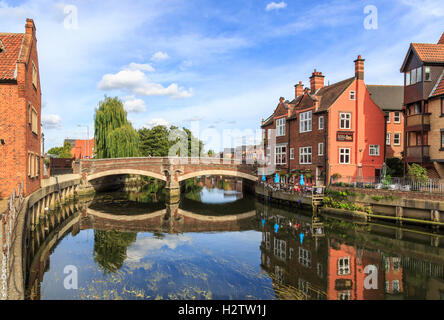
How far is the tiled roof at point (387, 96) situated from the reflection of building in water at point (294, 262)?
19.8 meters

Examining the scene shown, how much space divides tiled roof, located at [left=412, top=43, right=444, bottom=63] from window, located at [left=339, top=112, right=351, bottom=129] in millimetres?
6907

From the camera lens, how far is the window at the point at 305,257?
13910 millimetres

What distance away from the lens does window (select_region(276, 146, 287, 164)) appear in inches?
1352

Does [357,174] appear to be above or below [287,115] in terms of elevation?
below

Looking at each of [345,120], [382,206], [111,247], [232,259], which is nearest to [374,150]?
[345,120]

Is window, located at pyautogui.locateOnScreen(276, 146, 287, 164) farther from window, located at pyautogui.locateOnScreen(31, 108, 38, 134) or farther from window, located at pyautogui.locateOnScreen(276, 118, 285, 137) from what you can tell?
window, located at pyautogui.locateOnScreen(31, 108, 38, 134)

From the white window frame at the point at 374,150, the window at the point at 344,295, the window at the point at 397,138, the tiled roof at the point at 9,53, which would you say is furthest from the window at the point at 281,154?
the tiled roof at the point at 9,53

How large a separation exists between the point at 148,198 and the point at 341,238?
2421 cm
